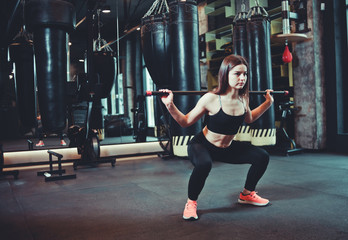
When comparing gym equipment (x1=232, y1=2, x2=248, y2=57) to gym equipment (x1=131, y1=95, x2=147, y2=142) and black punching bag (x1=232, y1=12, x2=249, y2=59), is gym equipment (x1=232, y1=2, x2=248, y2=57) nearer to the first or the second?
black punching bag (x1=232, y1=12, x2=249, y2=59)

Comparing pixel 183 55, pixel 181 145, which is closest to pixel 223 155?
pixel 181 145

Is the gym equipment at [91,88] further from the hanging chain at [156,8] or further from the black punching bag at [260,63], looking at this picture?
the black punching bag at [260,63]

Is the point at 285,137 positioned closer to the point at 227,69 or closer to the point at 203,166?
the point at 227,69

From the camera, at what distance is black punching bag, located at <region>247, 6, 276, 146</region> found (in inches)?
181

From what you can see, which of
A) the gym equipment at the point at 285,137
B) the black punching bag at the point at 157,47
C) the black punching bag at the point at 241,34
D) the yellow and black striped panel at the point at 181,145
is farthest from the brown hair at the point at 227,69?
the gym equipment at the point at 285,137

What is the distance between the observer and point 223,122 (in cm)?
248

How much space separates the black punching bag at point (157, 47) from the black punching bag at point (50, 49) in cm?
224

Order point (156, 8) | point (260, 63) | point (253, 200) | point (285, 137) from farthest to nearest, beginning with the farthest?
point (285, 137), point (260, 63), point (156, 8), point (253, 200)

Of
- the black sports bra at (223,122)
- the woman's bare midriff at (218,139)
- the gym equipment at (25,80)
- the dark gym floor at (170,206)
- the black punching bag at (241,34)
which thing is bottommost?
the dark gym floor at (170,206)

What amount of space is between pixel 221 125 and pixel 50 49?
5.10 feet

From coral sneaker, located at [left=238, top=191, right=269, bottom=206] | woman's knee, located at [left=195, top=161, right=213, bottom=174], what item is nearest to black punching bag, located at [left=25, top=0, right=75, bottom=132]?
woman's knee, located at [left=195, top=161, right=213, bottom=174]

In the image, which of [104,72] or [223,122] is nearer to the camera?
[223,122]

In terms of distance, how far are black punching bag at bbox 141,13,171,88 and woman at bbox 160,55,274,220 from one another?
1.12m

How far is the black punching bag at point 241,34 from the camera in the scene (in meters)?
4.80
